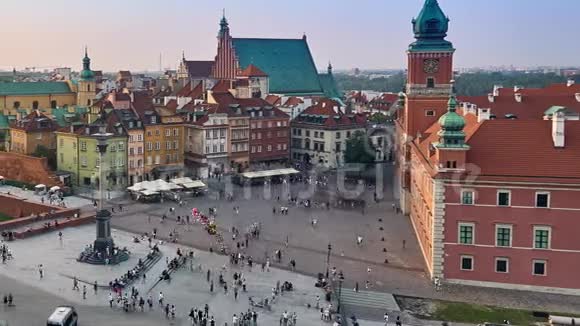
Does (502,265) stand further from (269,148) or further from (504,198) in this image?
(269,148)

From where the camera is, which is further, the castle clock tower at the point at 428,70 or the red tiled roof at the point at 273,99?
the red tiled roof at the point at 273,99

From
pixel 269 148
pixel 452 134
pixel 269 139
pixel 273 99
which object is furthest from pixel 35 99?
pixel 452 134

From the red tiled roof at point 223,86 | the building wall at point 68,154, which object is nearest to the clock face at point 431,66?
the building wall at point 68,154

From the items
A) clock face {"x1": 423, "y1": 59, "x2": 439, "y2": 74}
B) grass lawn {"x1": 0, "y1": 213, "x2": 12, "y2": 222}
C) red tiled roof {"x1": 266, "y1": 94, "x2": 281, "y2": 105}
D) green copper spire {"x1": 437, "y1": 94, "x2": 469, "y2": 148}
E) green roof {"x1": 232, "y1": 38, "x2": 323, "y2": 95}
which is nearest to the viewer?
green copper spire {"x1": 437, "y1": 94, "x2": 469, "y2": 148}

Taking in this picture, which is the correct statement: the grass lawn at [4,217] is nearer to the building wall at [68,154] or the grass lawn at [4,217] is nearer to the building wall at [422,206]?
the building wall at [68,154]

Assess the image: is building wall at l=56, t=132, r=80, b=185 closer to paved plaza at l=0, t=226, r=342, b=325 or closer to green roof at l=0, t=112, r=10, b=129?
green roof at l=0, t=112, r=10, b=129

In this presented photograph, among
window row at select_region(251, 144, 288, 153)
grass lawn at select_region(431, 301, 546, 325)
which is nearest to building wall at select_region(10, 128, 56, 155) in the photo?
window row at select_region(251, 144, 288, 153)

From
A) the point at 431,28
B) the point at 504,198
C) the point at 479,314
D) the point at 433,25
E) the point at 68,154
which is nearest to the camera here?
the point at 479,314
